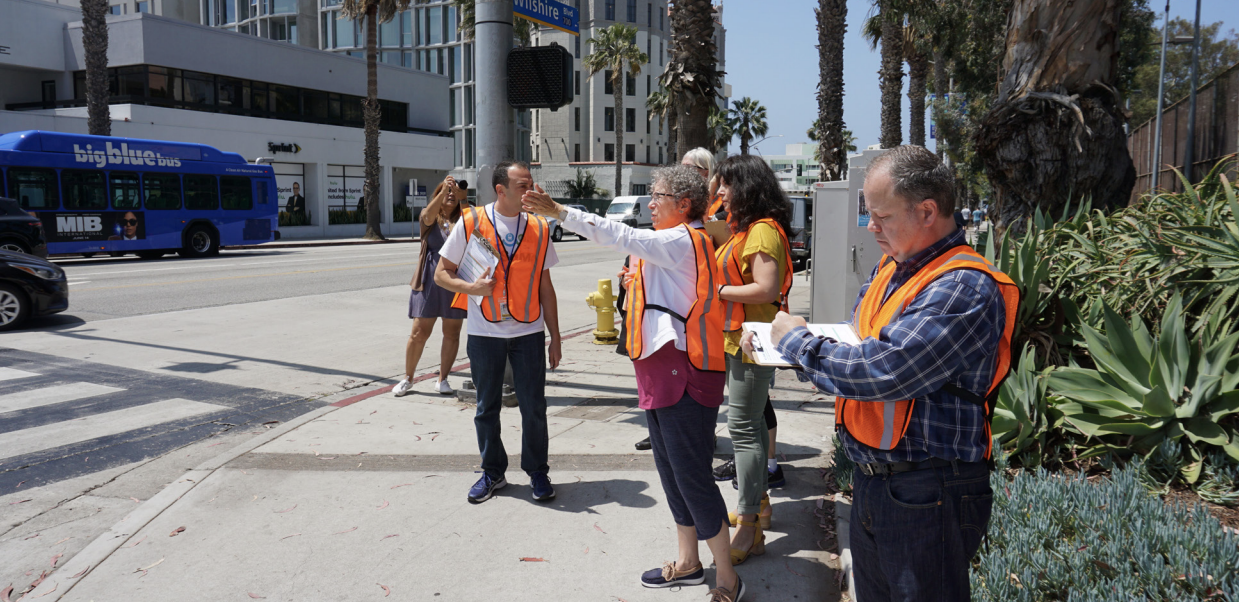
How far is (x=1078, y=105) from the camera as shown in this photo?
6.31 meters

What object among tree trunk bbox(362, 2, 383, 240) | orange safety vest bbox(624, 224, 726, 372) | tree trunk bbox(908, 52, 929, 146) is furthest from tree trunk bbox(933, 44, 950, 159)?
orange safety vest bbox(624, 224, 726, 372)

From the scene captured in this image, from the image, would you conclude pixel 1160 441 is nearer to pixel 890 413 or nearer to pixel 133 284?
pixel 890 413

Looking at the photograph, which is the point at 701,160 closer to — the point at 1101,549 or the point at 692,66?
the point at 1101,549

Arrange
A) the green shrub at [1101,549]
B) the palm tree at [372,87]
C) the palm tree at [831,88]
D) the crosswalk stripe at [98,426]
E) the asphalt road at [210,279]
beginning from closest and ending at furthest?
1. the green shrub at [1101,549]
2. the crosswalk stripe at [98,426]
3. the asphalt road at [210,279]
4. the palm tree at [831,88]
5. the palm tree at [372,87]

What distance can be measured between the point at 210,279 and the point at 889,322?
17034 mm

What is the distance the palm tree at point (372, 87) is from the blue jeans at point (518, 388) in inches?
1285

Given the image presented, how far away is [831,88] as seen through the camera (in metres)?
17.1

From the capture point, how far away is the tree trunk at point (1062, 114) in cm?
→ 633

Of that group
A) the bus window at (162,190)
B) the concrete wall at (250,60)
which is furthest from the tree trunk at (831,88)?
the concrete wall at (250,60)

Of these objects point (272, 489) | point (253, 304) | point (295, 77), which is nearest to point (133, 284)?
point (253, 304)

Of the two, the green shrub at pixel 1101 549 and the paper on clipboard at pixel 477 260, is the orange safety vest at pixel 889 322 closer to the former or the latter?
the green shrub at pixel 1101 549

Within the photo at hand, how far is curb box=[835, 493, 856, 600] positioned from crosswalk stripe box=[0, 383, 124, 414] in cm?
648

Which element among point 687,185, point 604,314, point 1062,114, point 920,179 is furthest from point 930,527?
point 604,314

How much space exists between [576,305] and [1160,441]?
11.0m
